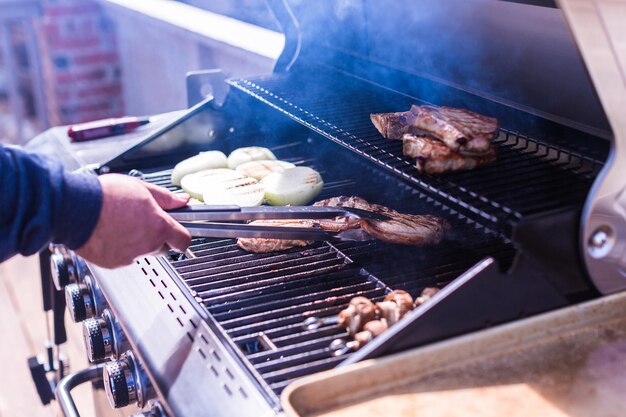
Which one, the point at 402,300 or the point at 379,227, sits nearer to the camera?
the point at 402,300

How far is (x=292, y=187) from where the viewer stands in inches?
77.5

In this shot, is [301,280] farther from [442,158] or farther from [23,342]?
[23,342]

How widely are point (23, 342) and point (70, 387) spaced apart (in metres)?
2.31

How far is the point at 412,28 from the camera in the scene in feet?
7.11

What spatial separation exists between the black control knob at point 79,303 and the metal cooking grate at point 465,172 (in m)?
0.74

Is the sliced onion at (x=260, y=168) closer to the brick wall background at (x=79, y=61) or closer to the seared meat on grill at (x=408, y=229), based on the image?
the seared meat on grill at (x=408, y=229)

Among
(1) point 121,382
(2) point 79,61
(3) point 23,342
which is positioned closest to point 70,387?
(1) point 121,382

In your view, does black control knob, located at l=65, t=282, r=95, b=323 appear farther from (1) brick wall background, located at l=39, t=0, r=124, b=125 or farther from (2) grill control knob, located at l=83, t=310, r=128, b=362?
(1) brick wall background, located at l=39, t=0, r=124, b=125

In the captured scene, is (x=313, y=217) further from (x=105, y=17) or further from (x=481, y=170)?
(x=105, y=17)

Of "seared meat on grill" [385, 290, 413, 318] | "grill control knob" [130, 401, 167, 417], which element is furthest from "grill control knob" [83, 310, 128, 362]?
"seared meat on grill" [385, 290, 413, 318]

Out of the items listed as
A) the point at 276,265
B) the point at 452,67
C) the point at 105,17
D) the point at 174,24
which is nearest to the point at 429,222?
the point at 276,265

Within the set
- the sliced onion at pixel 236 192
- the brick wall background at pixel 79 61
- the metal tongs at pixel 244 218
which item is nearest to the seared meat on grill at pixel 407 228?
the metal tongs at pixel 244 218

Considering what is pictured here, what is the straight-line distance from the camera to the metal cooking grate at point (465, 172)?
1.32 m

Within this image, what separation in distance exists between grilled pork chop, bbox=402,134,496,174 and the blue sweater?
68 centimetres
